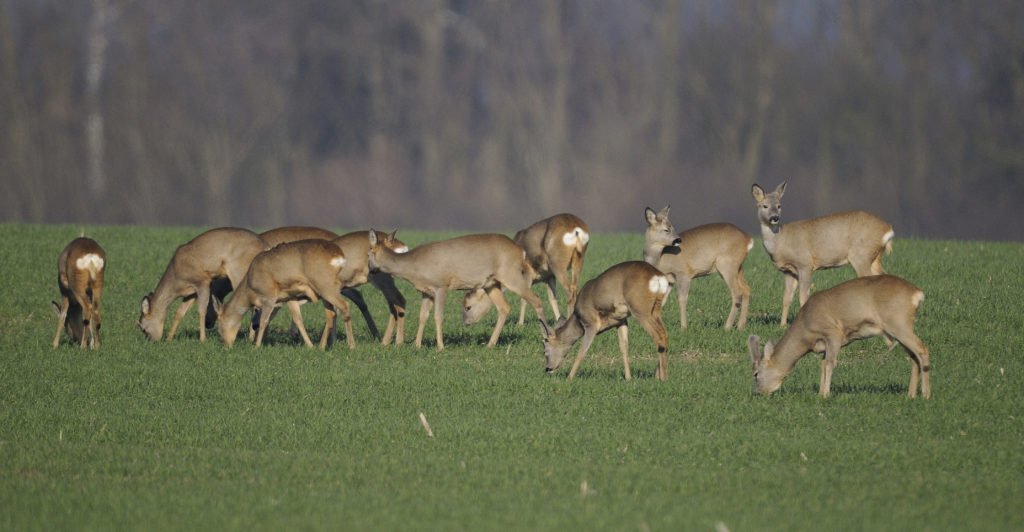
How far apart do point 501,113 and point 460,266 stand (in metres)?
38.1

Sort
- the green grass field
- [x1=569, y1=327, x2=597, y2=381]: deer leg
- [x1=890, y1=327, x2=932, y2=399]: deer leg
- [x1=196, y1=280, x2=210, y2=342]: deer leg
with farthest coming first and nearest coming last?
[x1=196, y1=280, x2=210, y2=342]: deer leg
[x1=569, y1=327, x2=597, y2=381]: deer leg
[x1=890, y1=327, x2=932, y2=399]: deer leg
the green grass field

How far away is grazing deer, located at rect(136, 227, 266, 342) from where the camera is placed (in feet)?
51.8

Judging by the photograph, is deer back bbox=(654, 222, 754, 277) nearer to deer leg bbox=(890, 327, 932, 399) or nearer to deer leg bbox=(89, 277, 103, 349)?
deer leg bbox=(890, 327, 932, 399)

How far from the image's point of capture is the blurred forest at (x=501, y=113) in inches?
1735

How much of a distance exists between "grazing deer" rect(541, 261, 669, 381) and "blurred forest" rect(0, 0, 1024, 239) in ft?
96.7

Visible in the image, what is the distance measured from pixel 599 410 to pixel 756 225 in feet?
104

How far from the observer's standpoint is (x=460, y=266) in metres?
14.7

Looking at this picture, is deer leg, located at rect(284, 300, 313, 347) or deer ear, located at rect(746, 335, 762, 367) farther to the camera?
deer leg, located at rect(284, 300, 313, 347)

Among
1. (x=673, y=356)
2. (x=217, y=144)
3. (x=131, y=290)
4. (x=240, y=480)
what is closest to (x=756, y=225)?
(x=217, y=144)

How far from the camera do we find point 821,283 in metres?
18.9

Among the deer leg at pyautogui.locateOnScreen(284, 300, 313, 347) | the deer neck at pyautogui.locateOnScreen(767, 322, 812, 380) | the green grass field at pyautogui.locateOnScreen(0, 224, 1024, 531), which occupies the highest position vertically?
the deer leg at pyautogui.locateOnScreen(284, 300, 313, 347)

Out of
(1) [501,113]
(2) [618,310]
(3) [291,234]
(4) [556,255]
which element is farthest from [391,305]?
(1) [501,113]

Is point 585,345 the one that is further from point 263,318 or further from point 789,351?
point 263,318

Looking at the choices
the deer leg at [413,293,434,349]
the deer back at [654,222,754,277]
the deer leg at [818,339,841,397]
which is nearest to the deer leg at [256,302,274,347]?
the deer leg at [413,293,434,349]
